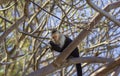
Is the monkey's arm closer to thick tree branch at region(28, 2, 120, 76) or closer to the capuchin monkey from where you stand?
the capuchin monkey

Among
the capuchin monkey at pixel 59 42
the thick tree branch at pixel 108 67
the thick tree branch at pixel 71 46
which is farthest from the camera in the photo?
the capuchin monkey at pixel 59 42

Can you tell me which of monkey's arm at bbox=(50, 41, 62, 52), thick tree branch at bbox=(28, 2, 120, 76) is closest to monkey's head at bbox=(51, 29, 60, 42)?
monkey's arm at bbox=(50, 41, 62, 52)

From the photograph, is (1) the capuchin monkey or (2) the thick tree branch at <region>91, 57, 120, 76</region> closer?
(2) the thick tree branch at <region>91, 57, 120, 76</region>

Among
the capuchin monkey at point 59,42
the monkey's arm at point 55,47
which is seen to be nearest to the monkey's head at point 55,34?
the capuchin monkey at point 59,42

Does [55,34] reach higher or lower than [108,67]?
higher

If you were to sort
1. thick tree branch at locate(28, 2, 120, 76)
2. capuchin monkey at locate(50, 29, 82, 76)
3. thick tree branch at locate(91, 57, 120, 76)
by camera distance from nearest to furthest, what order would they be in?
thick tree branch at locate(28, 2, 120, 76) < thick tree branch at locate(91, 57, 120, 76) < capuchin monkey at locate(50, 29, 82, 76)

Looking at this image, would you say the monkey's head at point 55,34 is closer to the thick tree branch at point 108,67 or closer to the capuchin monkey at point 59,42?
the capuchin monkey at point 59,42

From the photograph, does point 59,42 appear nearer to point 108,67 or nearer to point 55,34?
point 55,34

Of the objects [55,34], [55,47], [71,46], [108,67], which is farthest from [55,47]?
[71,46]

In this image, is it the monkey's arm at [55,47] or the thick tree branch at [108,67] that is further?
the monkey's arm at [55,47]

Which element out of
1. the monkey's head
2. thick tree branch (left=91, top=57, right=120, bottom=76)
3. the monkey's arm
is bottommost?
thick tree branch (left=91, top=57, right=120, bottom=76)

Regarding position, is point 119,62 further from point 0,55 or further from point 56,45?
point 0,55

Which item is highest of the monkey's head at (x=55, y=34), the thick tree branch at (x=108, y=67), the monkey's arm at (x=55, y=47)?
the monkey's head at (x=55, y=34)

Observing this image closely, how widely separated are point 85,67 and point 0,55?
1446 mm
